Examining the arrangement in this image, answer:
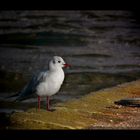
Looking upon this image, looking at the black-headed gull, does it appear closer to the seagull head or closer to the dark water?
the seagull head

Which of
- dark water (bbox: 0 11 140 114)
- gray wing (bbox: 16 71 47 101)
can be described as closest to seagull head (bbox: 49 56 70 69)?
gray wing (bbox: 16 71 47 101)

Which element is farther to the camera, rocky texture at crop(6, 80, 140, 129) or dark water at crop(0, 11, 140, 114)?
dark water at crop(0, 11, 140, 114)

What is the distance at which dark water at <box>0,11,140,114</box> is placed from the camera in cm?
1219

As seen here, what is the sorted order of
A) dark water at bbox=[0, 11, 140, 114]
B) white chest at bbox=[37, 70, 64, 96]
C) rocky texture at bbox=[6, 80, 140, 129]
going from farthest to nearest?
dark water at bbox=[0, 11, 140, 114] < white chest at bbox=[37, 70, 64, 96] < rocky texture at bbox=[6, 80, 140, 129]

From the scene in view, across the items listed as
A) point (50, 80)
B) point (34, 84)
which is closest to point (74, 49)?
point (34, 84)

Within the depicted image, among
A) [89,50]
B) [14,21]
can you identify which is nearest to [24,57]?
[89,50]

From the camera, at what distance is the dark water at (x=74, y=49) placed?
480 inches

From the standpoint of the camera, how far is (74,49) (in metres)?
17.6

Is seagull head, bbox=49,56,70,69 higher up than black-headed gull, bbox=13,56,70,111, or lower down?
higher up

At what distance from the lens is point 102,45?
1869 cm

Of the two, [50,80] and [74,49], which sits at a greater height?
[50,80]

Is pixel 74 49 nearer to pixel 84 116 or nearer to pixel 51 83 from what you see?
pixel 51 83

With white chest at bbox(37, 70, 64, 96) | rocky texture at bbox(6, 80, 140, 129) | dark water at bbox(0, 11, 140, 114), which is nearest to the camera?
rocky texture at bbox(6, 80, 140, 129)
